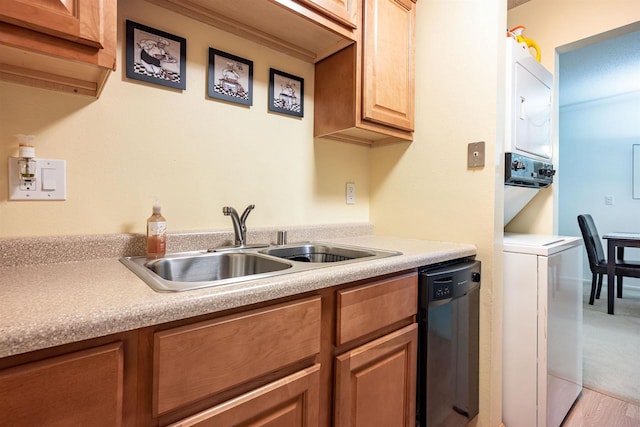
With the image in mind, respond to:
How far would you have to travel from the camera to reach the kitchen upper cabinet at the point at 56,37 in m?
0.70

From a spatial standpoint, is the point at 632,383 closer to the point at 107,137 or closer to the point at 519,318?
the point at 519,318

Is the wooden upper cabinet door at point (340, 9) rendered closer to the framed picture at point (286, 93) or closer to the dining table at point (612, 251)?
the framed picture at point (286, 93)

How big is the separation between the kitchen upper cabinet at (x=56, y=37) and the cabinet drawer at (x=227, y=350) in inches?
28.0

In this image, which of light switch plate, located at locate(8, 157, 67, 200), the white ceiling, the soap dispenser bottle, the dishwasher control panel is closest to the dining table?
the white ceiling

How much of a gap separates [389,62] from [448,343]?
1.26 m

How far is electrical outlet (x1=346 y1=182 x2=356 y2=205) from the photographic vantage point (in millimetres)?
1801

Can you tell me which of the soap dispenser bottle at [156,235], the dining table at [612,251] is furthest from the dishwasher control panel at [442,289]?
the dining table at [612,251]

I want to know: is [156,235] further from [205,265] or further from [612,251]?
[612,251]

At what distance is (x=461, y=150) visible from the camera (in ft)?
4.88

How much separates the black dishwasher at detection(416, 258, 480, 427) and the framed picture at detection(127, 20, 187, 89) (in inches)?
45.9

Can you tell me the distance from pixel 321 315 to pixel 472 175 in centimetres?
101

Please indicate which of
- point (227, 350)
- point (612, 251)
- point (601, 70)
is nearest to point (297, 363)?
point (227, 350)

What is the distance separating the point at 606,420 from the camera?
1646 mm

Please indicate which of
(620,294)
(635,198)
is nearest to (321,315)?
(620,294)
